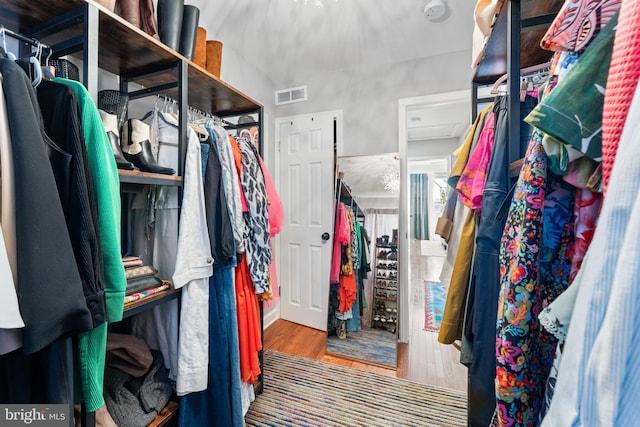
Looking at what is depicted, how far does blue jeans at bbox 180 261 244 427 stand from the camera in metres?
1.21

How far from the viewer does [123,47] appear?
1.07 m

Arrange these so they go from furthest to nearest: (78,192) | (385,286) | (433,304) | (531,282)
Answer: (433,304) → (385,286) → (78,192) → (531,282)

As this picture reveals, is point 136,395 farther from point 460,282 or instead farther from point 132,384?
point 460,282

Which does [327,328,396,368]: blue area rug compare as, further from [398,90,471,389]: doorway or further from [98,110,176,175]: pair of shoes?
[98,110,176,175]: pair of shoes

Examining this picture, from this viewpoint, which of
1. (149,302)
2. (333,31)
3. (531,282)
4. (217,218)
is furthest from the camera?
(333,31)

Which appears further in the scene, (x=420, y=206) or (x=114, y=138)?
(x=420, y=206)

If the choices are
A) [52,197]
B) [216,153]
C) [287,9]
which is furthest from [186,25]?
[52,197]

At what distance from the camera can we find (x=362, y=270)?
230 cm

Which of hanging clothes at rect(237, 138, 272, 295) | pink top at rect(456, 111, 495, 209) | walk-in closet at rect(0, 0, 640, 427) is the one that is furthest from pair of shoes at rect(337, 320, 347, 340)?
pink top at rect(456, 111, 495, 209)

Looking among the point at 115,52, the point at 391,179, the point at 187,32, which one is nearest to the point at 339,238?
the point at 391,179

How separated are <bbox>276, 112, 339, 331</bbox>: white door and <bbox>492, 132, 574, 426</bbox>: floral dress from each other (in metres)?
1.89

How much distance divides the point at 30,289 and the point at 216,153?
0.84 metres

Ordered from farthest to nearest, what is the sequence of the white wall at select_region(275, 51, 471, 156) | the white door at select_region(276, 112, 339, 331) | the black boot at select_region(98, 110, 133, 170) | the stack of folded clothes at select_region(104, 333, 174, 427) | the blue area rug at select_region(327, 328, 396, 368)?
the white door at select_region(276, 112, 339, 331)
the white wall at select_region(275, 51, 471, 156)
the blue area rug at select_region(327, 328, 396, 368)
the stack of folded clothes at select_region(104, 333, 174, 427)
the black boot at select_region(98, 110, 133, 170)

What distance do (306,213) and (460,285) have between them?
1751 mm
